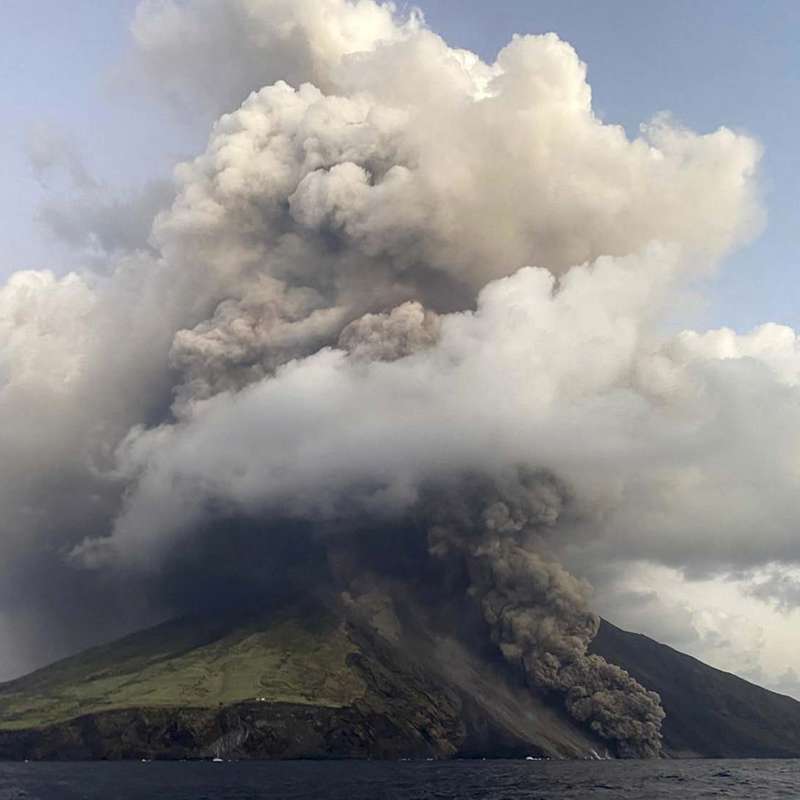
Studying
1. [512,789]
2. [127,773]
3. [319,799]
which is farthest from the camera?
[127,773]

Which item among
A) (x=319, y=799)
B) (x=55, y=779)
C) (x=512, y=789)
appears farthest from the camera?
(x=55, y=779)

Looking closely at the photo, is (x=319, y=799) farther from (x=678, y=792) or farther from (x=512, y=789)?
(x=678, y=792)

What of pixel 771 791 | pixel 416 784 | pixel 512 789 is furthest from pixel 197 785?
pixel 771 791

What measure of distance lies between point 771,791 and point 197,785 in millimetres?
91216

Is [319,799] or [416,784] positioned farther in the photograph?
[416,784]

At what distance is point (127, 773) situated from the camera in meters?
193

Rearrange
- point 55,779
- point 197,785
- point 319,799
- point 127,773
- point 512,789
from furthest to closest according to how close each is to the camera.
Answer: point 127,773
point 55,779
point 197,785
point 512,789
point 319,799

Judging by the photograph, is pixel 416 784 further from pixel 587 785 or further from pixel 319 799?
pixel 319 799

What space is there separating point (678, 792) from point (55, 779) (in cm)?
10942

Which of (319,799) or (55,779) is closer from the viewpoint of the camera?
(319,799)

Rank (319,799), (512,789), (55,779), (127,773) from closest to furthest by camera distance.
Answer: (319,799), (512,789), (55,779), (127,773)

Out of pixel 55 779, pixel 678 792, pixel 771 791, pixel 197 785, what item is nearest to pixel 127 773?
pixel 55 779

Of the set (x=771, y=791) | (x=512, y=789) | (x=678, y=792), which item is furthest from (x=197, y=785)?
(x=771, y=791)

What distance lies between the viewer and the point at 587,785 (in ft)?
508
